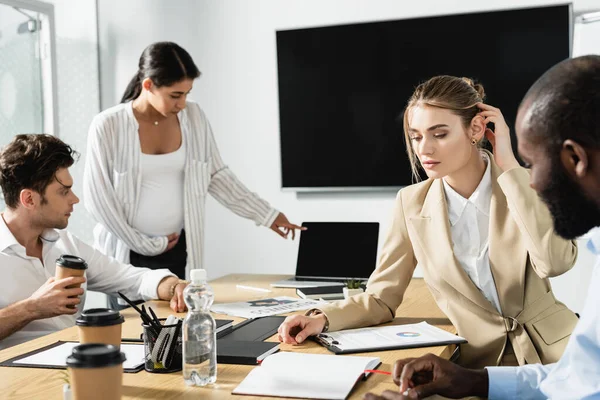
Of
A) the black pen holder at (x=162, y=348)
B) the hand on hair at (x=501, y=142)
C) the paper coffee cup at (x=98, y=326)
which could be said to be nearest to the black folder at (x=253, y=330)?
the black pen holder at (x=162, y=348)


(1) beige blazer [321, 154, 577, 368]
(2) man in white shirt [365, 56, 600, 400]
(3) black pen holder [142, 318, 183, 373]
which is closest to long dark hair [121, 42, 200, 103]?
(1) beige blazer [321, 154, 577, 368]

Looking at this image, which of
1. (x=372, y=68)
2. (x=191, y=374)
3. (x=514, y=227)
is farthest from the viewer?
(x=372, y=68)

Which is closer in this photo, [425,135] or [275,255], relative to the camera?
[425,135]

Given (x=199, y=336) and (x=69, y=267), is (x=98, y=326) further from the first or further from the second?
(x=69, y=267)

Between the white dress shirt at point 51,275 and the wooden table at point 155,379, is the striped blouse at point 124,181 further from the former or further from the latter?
the wooden table at point 155,379

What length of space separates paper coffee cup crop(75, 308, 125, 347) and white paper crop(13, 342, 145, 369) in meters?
0.11

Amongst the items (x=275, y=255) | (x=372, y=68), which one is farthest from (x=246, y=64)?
(x=275, y=255)

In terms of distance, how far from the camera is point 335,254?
2.73 metres

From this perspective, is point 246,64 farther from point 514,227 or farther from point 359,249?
point 514,227

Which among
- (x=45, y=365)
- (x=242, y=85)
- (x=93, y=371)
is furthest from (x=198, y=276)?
(x=242, y=85)

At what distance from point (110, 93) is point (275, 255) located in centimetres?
148

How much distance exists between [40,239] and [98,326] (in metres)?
0.96

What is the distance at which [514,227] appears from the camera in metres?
1.87

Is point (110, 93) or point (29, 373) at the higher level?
point (110, 93)
